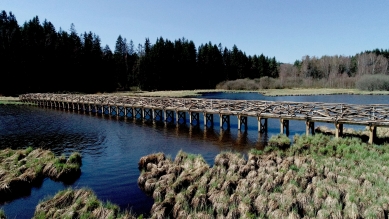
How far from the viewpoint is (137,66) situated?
9088 centimetres

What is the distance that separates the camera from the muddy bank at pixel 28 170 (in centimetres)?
1357

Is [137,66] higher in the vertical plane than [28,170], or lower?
higher

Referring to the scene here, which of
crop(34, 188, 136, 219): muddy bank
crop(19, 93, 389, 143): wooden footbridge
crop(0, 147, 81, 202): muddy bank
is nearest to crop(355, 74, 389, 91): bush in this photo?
crop(19, 93, 389, 143): wooden footbridge

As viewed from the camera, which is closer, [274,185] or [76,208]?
→ [76,208]

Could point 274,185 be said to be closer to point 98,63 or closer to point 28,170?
point 28,170

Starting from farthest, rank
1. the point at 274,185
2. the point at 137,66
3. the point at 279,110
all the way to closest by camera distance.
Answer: the point at 137,66, the point at 279,110, the point at 274,185

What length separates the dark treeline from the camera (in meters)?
70.6

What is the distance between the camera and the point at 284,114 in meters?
25.5

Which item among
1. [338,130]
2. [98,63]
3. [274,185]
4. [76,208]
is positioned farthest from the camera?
[98,63]

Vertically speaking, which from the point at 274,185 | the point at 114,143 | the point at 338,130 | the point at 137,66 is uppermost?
the point at 137,66

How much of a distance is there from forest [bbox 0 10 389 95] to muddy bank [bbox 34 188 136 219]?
6883 centimetres

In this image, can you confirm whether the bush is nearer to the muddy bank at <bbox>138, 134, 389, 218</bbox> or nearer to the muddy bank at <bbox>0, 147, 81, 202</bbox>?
the muddy bank at <bbox>138, 134, 389, 218</bbox>

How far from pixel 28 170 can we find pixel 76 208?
6847mm

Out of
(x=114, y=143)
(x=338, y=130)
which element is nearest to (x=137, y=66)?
(x=114, y=143)
